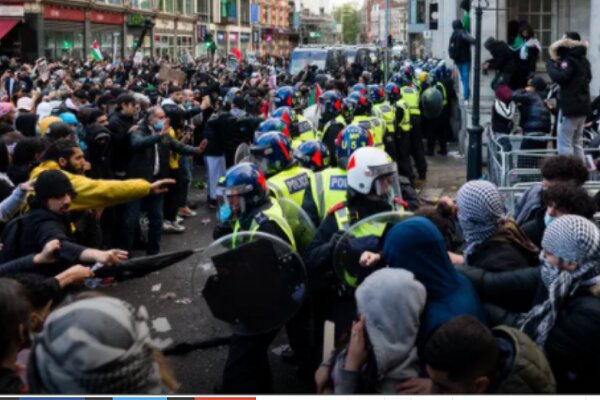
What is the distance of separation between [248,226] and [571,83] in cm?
656

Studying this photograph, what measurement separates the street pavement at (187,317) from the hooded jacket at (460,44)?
5.77 meters

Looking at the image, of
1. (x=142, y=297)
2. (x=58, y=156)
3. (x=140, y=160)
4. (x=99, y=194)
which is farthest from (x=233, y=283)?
(x=140, y=160)

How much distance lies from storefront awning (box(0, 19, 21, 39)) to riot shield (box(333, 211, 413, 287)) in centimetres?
3559

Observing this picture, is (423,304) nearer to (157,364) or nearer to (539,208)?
(157,364)

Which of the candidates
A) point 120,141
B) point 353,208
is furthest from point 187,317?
point 353,208

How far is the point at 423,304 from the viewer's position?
3.38m

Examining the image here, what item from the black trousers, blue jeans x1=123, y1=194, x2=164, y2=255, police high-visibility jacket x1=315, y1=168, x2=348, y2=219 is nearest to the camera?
police high-visibility jacket x1=315, y1=168, x2=348, y2=219

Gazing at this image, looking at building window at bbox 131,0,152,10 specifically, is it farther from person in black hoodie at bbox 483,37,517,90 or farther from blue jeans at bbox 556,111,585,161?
blue jeans at bbox 556,111,585,161

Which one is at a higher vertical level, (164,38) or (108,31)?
(164,38)

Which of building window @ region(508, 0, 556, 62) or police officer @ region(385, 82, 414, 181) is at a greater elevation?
building window @ region(508, 0, 556, 62)

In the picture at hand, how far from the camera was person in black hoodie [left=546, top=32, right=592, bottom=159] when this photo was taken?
10.2 m

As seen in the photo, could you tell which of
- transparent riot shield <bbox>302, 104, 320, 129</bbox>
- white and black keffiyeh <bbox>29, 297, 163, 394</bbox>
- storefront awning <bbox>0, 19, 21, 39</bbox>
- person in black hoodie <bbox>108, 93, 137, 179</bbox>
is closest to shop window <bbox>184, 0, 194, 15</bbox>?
storefront awning <bbox>0, 19, 21, 39</bbox>

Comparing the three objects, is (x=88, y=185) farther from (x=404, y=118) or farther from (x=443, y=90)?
(x=443, y=90)

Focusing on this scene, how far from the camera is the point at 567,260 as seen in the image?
142 inches
